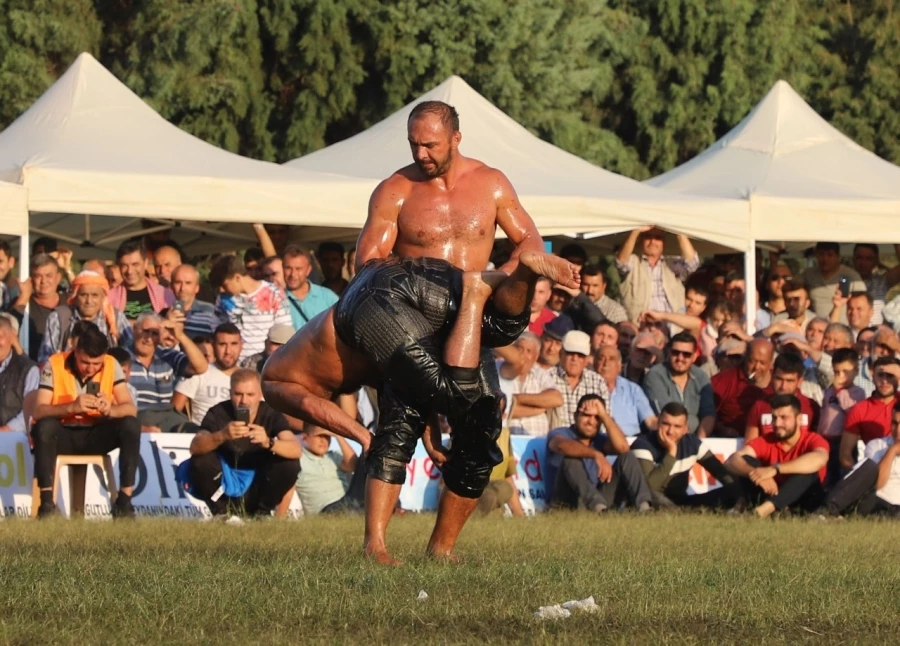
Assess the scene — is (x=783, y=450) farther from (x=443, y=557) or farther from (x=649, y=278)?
(x=443, y=557)

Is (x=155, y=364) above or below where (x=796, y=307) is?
below

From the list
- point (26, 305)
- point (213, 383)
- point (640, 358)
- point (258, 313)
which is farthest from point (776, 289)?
point (26, 305)

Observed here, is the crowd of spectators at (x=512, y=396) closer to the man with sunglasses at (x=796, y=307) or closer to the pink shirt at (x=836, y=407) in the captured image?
the pink shirt at (x=836, y=407)

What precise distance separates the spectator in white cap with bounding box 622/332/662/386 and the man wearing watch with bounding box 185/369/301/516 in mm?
3657

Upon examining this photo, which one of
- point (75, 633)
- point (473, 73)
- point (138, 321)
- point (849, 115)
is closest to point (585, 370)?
point (138, 321)

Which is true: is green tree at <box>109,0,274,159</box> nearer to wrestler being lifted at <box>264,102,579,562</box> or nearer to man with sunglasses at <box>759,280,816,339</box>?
man with sunglasses at <box>759,280,816,339</box>

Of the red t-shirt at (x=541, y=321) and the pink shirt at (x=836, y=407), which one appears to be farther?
the red t-shirt at (x=541, y=321)

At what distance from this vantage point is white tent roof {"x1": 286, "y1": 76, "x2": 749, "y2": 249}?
1456cm

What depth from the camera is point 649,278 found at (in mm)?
15703

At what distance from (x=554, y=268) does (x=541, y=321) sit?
26.0 ft

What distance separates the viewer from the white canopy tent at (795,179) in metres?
15.2

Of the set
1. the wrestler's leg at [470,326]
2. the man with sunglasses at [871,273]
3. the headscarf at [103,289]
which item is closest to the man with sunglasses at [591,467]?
the headscarf at [103,289]

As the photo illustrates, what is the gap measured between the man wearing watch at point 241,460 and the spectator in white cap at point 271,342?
0.65 metres

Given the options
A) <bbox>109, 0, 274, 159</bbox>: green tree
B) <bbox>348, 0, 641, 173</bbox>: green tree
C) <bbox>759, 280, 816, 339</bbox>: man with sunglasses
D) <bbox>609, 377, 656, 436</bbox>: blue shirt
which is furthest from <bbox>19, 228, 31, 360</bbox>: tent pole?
<bbox>348, 0, 641, 173</bbox>: green tree
